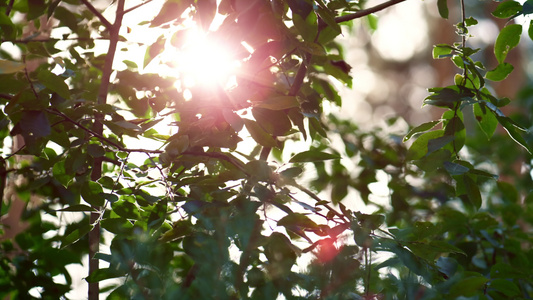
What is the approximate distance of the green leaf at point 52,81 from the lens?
1.00 meters

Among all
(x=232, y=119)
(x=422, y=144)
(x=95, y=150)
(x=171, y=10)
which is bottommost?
(x=422, y=144)

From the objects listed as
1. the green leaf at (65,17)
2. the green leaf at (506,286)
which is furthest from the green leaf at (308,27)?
the green leaf at (65,17)

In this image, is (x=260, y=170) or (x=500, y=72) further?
(x=500, y=72)

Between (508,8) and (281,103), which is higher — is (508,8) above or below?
below

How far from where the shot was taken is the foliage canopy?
0.75 metres

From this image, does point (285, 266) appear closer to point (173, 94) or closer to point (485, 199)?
point (173, 94)

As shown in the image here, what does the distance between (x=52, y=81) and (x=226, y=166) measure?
354mm

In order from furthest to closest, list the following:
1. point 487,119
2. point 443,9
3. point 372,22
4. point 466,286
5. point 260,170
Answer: point 372,22, point 443,9, point 487,119, point 260,170, point 466,286

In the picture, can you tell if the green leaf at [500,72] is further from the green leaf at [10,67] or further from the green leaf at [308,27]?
the green leaf at [10,67]

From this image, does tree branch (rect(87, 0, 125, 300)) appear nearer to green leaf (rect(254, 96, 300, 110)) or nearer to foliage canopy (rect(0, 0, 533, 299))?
foliage canopy (rect(0, 0, 533, 299))

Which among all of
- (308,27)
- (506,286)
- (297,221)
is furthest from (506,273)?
(308,27)

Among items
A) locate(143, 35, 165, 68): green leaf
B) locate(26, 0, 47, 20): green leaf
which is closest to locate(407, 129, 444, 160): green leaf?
locate(143, 35, 165, 68): green leaf

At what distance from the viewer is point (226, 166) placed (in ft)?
3.68

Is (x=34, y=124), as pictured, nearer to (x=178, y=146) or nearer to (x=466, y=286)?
(x=178, y=146)
